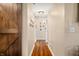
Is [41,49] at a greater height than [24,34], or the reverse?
[24,34]

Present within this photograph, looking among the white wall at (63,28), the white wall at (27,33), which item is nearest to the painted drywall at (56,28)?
the white wall at (63,28)

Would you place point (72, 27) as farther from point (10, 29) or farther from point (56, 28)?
point (10, 29)

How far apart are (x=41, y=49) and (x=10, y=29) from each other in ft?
0.82

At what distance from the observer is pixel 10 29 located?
38.3 inches

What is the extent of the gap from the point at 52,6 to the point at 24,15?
20cm

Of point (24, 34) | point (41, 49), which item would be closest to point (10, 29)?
point (24, 34)

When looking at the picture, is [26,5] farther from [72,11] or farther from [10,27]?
[72,11]

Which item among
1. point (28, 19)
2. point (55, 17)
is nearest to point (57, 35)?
point (55, 17)

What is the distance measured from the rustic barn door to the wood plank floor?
115 mm

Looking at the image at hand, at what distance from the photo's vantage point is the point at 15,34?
97 cm

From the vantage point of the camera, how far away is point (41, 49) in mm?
991

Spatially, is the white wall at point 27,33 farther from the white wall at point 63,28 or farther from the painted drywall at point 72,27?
the painted drywall at point 72,27

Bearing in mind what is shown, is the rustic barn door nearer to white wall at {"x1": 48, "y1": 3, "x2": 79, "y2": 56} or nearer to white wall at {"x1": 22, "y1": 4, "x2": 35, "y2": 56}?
white wall at {"x1": 22, "y1": 4, "x2": 35, "y2": 56}

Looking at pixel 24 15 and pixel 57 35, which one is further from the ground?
pixel 24 15
